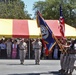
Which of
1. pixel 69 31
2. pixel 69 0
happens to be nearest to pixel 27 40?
pixel 69 31


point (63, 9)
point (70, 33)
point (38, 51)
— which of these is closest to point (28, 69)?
point (38, 51)

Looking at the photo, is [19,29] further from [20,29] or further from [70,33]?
[70,33]

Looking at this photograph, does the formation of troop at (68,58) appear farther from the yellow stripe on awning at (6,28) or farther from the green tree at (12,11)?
the green tree at (12,11)

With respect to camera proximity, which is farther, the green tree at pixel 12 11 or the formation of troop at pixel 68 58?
the green tree at pixel 12 11

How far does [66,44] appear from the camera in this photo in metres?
15.6

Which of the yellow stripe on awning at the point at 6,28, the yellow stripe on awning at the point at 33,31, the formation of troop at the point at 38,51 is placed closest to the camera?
the formation of troop at the point at 38,51

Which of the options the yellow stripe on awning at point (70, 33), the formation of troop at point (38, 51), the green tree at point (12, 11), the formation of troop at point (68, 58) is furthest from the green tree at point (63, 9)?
the formation of troop at point (68, 58)

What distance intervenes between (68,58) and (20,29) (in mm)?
12038

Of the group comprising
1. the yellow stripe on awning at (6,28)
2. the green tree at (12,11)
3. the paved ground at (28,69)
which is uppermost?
the green tree at (12,11)

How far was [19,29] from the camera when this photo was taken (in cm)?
2672

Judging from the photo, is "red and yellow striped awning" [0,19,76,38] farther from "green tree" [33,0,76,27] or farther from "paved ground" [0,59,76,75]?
"green tree" [33,0,76,27]

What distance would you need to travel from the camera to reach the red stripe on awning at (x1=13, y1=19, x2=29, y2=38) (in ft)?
85.2

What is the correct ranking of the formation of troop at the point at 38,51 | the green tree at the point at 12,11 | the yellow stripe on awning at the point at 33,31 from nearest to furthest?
the formation of troop at the point at 38,51
the yellow stripe on awning at the point at 33,31
the green tree at the point at 12,11

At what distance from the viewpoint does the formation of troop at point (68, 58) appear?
1479cm
